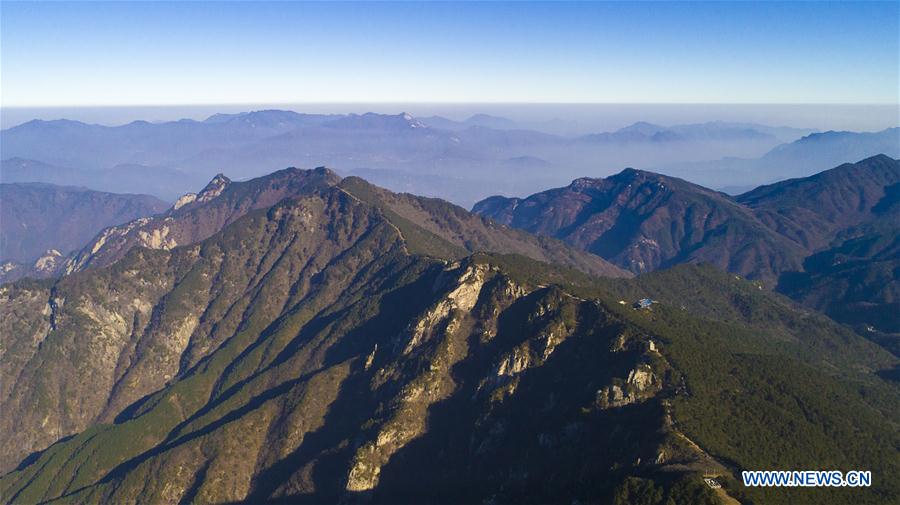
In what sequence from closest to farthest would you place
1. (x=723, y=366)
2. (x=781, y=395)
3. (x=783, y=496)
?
(x=783, y=496) < (x=781, y=395) < (x=723, y=366)

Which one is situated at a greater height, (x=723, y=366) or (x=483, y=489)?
(x=723, y=366)

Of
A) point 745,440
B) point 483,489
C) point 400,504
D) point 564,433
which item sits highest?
point 745,440

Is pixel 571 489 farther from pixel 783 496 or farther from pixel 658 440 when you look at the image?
pixel 783 496

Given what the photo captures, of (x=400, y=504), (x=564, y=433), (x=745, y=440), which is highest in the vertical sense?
(x=745, y=440)

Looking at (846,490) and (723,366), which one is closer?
(846,490)

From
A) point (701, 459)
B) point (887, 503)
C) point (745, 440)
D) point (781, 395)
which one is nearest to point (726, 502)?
point (701, 459)

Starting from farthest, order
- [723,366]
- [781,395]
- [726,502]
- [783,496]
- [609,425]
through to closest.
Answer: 1. [723,366]
2. [781,395]
3. [609,425]
4. [783,496]
5. [726,502]

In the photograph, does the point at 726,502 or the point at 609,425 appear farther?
the point at 609,425

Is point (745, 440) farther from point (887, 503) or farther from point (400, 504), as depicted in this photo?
point (400, 504)

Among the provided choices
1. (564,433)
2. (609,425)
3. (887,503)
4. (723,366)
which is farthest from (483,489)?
(887,503)

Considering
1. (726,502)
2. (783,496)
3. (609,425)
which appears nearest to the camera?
(726,502)
